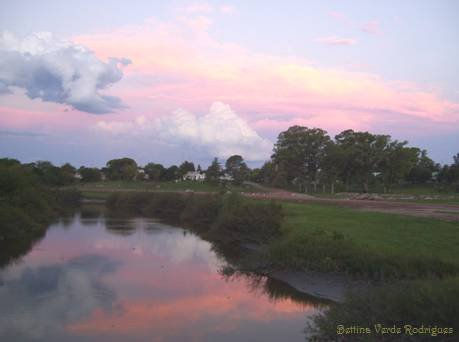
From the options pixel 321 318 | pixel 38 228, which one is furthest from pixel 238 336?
pixel 38 228

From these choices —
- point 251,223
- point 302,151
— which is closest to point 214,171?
point 302,151

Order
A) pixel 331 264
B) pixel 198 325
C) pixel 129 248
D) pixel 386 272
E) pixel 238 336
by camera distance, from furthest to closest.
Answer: pixel 129 248, pixel 331 264, pixel 386 272, pixel 198 325, pixel 238 336

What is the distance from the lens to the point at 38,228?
136 ft

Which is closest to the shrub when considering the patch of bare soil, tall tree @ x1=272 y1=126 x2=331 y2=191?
the patch of bare soil

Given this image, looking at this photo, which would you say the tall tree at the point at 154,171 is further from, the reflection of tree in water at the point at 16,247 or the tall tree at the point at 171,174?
the reflection of tree in water at the point at 16,247

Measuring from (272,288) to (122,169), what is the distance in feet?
397

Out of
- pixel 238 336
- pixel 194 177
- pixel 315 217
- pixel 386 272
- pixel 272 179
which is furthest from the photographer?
pixel 194 177

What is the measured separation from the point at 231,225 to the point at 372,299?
21.9m

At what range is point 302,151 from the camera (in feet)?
284

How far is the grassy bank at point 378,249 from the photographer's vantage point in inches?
746

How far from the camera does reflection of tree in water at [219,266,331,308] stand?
62.5 ft

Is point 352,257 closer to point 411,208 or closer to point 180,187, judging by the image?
point 411,208

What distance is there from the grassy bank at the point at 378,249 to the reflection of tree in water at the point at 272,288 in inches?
54.8

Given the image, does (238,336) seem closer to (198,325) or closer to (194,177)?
(198,325)
